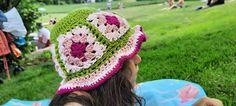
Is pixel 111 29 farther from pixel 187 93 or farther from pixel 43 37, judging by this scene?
pixel 43 37

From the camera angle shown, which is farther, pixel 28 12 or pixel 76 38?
pixel 28 12

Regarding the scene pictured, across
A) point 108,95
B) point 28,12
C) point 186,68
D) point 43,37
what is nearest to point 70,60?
point 108,95

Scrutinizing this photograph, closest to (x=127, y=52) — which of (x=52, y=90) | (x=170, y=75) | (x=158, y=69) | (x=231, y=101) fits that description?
(x=231, y=101)

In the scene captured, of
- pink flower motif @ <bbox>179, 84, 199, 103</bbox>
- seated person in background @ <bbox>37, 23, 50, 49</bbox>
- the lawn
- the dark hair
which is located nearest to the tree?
seated person in background @ <bbox>37, 23, 50, 49</bbox>

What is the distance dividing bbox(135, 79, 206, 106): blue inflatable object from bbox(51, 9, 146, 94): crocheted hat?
0.77 metres

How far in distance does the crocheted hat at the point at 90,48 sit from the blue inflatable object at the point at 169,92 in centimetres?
77

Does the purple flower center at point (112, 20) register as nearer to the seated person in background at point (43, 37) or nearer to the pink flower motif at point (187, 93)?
the pink flower motif at point (187, 93)

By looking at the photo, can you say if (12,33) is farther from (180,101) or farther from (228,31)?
(180,101)

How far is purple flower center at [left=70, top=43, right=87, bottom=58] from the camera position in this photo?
1.85 meters

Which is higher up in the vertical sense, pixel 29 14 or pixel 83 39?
pixel 83 39

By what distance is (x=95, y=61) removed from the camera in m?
1.85

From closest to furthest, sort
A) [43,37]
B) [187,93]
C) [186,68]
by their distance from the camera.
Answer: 1. [187,93]
2. [186,68]
3. [43,37]

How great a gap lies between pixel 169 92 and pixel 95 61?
3.43 ft

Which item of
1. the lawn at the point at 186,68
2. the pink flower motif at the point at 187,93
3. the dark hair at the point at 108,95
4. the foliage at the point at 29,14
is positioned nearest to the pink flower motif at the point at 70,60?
the dark hair at the point at 108,95
